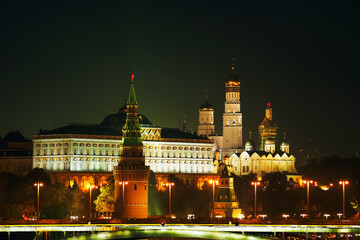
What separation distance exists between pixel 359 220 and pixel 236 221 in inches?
755

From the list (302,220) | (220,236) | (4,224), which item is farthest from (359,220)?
(4,224)

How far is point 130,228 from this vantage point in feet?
573

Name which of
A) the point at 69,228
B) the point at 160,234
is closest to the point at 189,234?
the point at 160,234

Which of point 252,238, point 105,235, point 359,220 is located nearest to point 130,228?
point 105,235

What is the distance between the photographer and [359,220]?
185000mm

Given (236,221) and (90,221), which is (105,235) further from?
(236,221)

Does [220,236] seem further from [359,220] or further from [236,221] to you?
[359,220]

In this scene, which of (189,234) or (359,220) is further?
(359,220)

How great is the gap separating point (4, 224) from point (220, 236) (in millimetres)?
28538

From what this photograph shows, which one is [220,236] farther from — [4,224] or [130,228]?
[4,224]

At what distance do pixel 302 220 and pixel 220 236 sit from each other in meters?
12.1

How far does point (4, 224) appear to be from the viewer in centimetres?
17462

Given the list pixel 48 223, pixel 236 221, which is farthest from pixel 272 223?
pixel 48 223

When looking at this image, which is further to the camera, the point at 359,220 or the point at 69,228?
the point at 359,220
